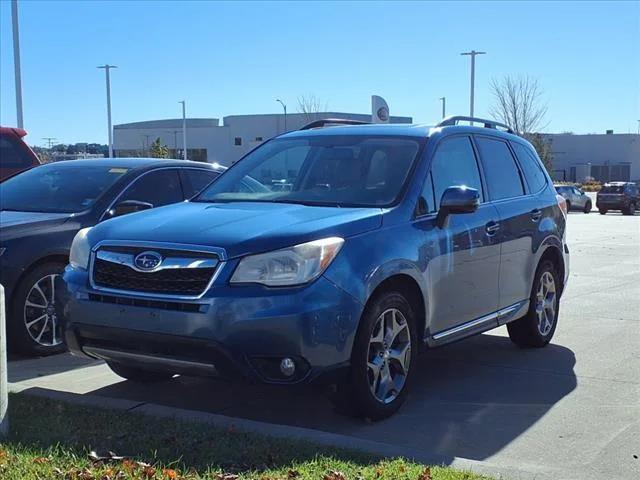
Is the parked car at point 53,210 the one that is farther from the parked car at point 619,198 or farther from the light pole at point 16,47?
the parked car at point 619,198

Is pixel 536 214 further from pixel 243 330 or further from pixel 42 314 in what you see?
pixel 42 314

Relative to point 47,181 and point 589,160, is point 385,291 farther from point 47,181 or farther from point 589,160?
point 589,160

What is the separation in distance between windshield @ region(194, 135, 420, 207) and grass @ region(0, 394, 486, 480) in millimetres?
1773

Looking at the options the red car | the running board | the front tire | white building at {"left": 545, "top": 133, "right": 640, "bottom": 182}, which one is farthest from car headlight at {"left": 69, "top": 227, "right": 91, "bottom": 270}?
white building at {"left": 545, "top": 133, "right": 640, "bottom": 182}

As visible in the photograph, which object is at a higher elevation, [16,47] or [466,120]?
[16,47]

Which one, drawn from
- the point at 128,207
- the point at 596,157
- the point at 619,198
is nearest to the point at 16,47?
the point at 128,207

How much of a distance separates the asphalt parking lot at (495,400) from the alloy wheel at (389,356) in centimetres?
23

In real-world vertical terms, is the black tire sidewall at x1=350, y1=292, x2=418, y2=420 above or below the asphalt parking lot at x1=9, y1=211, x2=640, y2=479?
above

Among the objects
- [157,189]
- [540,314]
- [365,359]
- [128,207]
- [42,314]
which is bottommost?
[540,314]

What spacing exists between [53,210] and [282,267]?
354cm

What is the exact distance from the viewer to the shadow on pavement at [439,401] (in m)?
4.86

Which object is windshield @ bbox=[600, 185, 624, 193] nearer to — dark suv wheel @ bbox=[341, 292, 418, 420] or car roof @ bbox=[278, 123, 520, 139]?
car roof @ bbox=[278, 123, 520, 139]

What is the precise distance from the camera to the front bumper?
173 inches

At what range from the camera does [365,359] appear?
15.6ft
